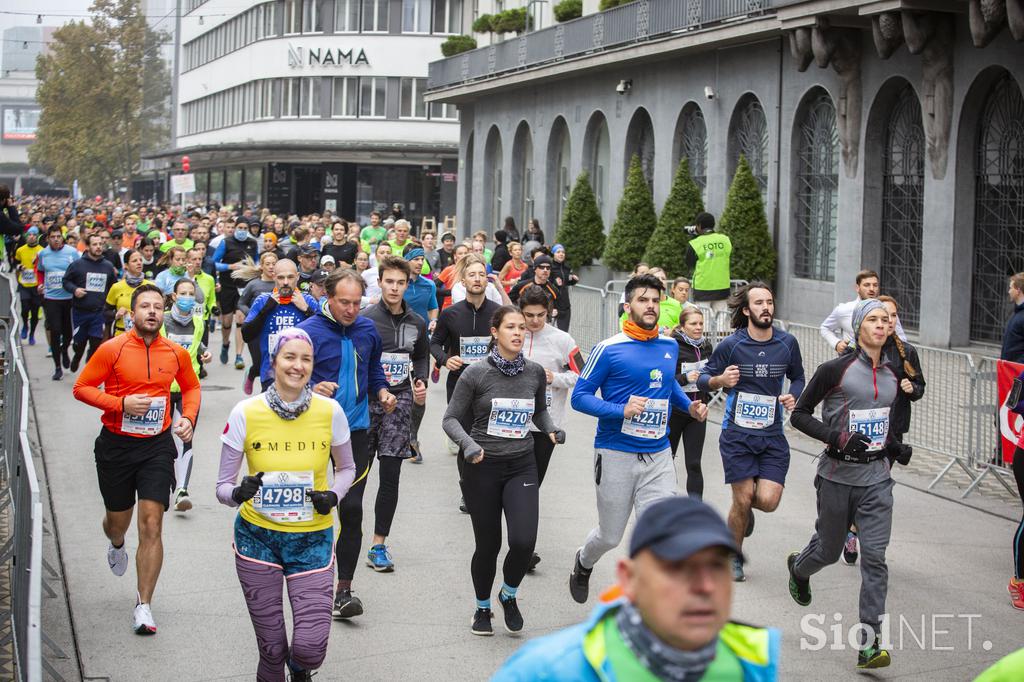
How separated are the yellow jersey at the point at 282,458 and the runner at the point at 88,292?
12728 mm

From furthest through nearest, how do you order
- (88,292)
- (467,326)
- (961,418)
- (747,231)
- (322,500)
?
(747,231) → (88,292) → (961,418) → (467,326) → (322,500)

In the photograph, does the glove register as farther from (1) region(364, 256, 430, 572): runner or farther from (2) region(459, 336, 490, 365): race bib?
(2) region(459, 336, 490, 365): race bib

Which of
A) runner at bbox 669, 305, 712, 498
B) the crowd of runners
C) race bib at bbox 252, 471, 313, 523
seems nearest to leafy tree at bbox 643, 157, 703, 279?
runner at bbox 669, 305, 712, 498

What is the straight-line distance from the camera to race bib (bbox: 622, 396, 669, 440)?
27.1 ft

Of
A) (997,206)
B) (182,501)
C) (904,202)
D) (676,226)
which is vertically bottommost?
(182,501)

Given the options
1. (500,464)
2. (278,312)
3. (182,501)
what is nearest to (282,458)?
(500,464)

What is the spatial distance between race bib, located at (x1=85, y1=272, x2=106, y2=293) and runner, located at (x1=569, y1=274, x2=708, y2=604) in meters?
11.8

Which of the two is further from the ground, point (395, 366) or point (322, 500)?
point (395, 366)

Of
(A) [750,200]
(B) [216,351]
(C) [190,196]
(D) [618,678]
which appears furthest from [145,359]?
(C) [190,196]

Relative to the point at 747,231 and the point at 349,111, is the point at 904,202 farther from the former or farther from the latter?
the point at 349,111

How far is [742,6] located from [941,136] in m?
6.10

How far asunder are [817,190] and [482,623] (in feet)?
64.1

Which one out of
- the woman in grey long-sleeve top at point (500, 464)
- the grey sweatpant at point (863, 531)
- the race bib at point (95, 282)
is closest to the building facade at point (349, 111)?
the race bib at point (95, 282)

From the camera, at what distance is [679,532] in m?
3.00
